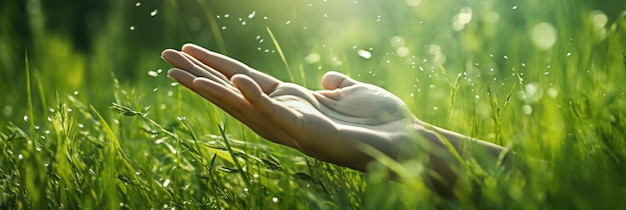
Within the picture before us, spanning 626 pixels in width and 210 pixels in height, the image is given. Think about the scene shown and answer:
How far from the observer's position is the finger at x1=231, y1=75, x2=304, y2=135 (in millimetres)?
1308

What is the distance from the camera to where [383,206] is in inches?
53.2

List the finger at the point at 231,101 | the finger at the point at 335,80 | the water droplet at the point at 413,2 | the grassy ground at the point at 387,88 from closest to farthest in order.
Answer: the grassy ground at the point at 387,88, the finger at the point at 231,101, the finger at the point at 335,80, the water droplet at the point at 413,2

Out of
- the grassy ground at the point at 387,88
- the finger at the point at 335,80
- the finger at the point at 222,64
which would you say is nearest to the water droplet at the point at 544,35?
the grassy ground at the point at 387,88

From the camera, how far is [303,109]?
1.45m

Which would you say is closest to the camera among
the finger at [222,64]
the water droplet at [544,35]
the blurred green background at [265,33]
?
the finger at [222,64]

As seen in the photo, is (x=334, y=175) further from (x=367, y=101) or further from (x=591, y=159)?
(x=591, y=159)

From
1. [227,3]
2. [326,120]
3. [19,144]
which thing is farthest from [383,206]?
[227,3]

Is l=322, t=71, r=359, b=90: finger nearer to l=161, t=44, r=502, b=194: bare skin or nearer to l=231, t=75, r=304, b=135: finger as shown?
l=161, t=44, r=502, b=194: bare skin

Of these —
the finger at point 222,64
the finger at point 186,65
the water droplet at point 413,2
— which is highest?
the finger at point 186,65

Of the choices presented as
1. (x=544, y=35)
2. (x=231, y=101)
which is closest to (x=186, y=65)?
(x=231, y=101)

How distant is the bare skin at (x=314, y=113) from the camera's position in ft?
4.43

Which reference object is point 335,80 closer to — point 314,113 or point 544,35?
point 314,113

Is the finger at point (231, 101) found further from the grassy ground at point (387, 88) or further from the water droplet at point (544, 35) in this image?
the water droplet at point (544, 35)

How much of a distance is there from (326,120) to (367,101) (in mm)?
261
